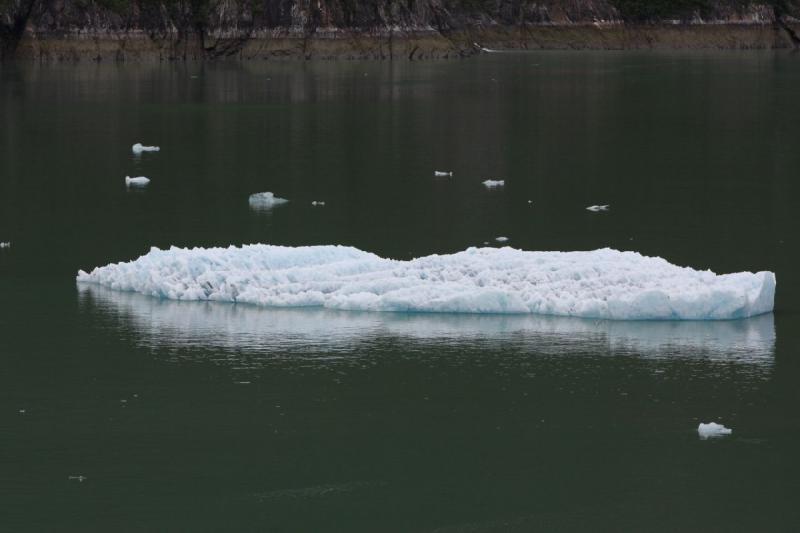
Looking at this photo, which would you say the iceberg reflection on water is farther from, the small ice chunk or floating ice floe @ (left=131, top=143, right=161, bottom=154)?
floating ice floe @ (left=131, top=143, right=161, bottom=154)

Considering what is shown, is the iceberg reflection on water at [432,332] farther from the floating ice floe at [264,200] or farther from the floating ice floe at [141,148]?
the floating ice floe at [141,148]

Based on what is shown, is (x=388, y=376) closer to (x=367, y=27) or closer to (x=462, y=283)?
(x=462, y=283)

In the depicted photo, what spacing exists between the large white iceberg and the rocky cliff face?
285 feet

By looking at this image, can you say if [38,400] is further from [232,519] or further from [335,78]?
[335,78]

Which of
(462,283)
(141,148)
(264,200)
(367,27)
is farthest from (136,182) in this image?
(367,27)

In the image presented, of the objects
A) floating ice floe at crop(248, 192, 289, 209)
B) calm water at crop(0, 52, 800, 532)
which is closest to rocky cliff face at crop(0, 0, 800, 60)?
calm water at crop(0, 52, 800, 532)

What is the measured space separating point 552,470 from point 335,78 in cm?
6898

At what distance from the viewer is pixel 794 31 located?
457 ft

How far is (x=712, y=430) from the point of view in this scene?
1638cm

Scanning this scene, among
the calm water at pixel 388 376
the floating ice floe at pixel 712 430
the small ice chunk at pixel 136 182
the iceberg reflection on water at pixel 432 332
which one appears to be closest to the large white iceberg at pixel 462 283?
the iceberg reflection on water at pixel 432 332

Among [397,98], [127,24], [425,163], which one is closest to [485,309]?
[425,163]

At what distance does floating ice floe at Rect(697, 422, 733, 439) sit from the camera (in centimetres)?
1631

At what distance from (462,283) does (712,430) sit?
584 cm

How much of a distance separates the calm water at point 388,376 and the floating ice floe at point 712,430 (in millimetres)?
214
